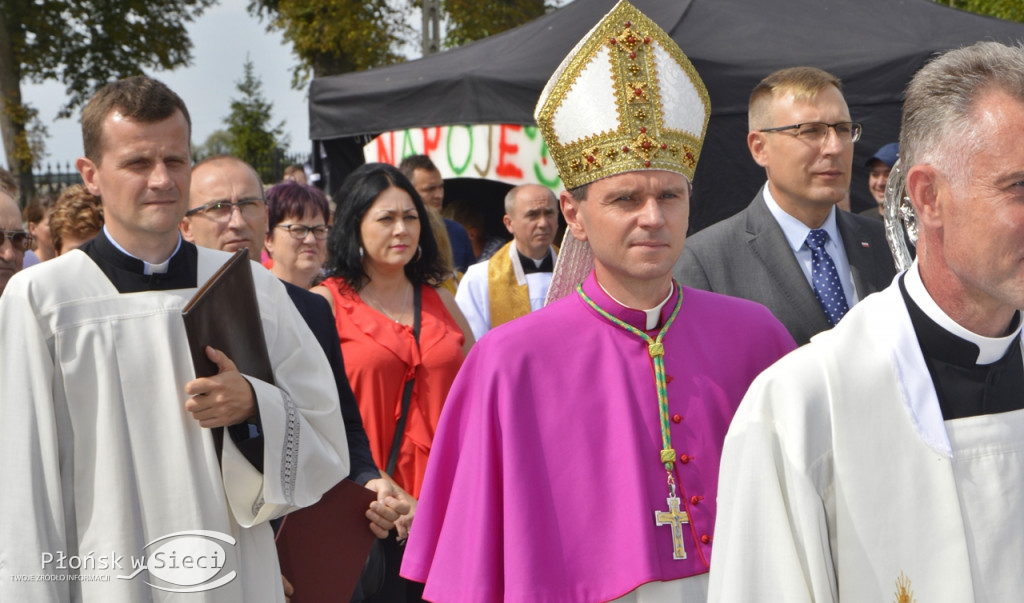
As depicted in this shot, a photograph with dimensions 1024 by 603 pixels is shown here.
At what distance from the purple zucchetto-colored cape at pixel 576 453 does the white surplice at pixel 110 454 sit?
0.51 meters

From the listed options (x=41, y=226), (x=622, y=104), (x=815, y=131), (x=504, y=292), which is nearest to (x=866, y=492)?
(x=622, y=104)

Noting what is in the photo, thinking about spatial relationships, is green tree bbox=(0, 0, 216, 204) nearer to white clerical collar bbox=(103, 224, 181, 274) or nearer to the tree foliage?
the tree foliage

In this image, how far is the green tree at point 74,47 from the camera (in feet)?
71.5

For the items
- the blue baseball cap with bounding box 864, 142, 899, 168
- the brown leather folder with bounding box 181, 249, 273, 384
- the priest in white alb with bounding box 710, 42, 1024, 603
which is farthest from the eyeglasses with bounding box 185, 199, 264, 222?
the blue baseball cap with bounding box 864, 142, 899, 168

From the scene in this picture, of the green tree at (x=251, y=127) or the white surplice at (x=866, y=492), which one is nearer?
the white surplice at (x=866, y=492)

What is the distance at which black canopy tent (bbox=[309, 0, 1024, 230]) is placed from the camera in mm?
7012

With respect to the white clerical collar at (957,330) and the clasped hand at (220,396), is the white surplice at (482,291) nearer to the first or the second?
the clasped hand at (220,396)

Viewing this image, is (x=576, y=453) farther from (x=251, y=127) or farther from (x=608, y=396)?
(x=251, y=127)

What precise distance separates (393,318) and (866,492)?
302 centimetres

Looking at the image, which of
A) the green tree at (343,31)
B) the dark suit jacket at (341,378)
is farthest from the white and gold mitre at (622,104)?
the green tree at (343,31)

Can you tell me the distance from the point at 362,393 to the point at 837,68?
4280 mm

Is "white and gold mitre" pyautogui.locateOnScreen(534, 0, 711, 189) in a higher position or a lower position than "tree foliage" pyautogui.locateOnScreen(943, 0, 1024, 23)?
lower

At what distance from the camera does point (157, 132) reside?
10.3 ft

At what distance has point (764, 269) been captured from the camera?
393 cm
